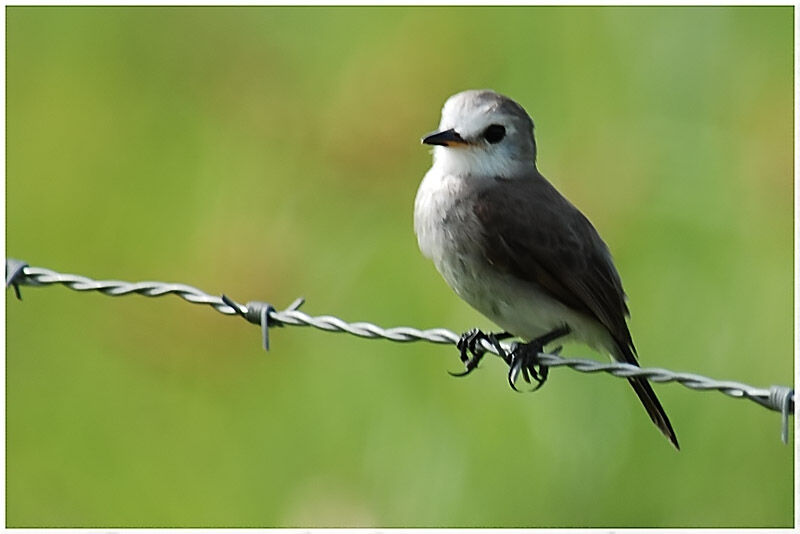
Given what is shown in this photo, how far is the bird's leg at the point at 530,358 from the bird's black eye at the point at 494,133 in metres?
0.84

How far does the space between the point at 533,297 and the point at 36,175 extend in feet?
11.8

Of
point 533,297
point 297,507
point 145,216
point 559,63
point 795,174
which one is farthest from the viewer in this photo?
point 145,216

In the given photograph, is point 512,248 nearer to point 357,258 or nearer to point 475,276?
point 475,276

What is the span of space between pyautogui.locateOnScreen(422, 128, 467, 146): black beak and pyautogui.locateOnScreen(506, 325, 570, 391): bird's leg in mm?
862

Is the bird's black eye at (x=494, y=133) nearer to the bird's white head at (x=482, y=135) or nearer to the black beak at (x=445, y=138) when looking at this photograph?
the bird's white head at (x=482, y=135)

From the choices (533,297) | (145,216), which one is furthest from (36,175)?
(533,297)

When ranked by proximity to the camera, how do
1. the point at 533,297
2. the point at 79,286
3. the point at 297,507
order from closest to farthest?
the point at 79,286, the point at 533,297, the point at 297,507

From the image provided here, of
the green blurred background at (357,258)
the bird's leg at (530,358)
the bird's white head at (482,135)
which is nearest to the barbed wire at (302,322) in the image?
the bird's leg at (530,358)

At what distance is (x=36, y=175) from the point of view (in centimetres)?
758

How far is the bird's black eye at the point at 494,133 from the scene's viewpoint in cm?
545

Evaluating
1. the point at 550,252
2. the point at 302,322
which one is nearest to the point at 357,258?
the point at 550,252

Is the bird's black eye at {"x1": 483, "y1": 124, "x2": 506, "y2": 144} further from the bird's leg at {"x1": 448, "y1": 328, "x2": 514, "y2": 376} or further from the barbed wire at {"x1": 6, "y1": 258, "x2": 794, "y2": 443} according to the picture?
the barbed wire at {"x1": 6, "y1": 258, "x2": 794, "y2": 443}

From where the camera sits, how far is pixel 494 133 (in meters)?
5.47

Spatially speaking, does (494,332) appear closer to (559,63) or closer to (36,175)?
(559,63)
